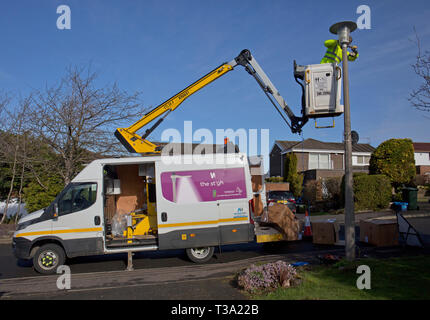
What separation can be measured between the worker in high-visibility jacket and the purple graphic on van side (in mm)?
3615

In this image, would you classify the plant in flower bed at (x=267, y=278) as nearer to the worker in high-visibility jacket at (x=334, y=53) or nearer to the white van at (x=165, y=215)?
the white van at (x=165, y=215)

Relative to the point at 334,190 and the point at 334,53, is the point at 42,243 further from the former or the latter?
the point at 334,190

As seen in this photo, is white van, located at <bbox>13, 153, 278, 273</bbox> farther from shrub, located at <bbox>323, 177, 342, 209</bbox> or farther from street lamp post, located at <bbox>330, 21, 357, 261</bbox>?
shrub, located at <bbox>323, 177, 342, 209</bbox>

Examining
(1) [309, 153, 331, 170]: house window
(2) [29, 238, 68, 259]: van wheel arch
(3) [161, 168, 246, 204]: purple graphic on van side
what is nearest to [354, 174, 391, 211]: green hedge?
(3) [161, 168, 246, 204]: purple graphic on van side

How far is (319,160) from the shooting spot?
3581cm

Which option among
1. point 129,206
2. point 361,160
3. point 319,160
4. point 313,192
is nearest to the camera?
point 129,206

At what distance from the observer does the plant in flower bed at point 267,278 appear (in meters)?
5.72

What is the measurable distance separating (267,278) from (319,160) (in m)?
31.9

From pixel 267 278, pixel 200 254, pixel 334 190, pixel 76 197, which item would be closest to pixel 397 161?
pixel 334 190

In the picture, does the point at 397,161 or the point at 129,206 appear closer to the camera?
the point at 129,206

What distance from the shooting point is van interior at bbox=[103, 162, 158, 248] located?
8.65m

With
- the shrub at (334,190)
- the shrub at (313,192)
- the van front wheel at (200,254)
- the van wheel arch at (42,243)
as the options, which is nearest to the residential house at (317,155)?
the shrub at (313,192)
